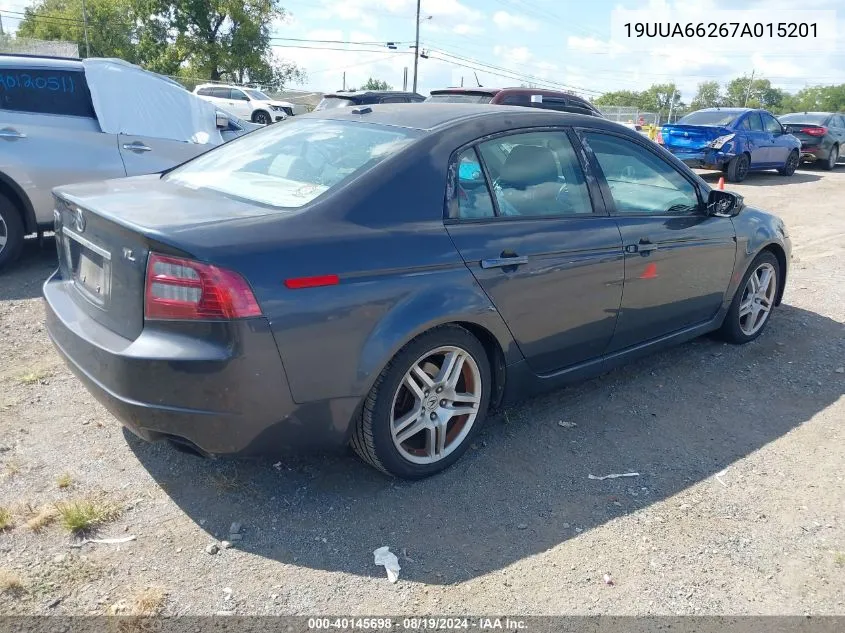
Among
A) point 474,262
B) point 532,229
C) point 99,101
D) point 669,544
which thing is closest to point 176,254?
point 474,262

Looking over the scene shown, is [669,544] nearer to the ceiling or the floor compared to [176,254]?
nearer to the floor

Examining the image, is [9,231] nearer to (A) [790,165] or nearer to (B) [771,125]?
(B) [771,125]

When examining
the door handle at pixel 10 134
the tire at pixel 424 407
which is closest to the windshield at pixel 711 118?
the door handle at pixel 10 134

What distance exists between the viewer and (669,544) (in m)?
2.92

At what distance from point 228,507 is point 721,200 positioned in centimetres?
353

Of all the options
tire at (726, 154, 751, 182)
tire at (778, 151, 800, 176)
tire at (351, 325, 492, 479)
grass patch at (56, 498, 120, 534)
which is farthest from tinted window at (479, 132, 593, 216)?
tire at (778, 151, 800, 176)

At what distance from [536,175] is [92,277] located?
2.16 m

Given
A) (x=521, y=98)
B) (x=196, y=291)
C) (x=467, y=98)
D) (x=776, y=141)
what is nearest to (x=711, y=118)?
(x=776, y=141)

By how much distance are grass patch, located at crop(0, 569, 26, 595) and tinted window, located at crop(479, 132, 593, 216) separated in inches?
97.5

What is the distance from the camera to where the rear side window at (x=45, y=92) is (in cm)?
606

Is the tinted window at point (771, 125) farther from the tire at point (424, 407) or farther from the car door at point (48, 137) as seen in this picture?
the tire at point (424, 407)

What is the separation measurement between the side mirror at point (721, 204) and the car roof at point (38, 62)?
5587 mm

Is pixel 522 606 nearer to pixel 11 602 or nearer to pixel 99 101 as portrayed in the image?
pixel 11 602

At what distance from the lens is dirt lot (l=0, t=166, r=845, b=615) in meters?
Answer: 2.57
